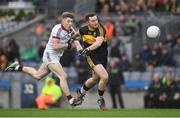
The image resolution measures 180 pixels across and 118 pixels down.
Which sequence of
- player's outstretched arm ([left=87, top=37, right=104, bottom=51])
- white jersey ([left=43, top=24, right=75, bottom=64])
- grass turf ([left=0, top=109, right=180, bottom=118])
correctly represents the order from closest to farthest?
1. grass turf ([left=0, top=109, right=180, bottom=118])
2. player's outstretched arm ([left=87, top=37, right=104, bottom=51])
3. white jersey ([left=43, top=24, right=75, bottom=64])

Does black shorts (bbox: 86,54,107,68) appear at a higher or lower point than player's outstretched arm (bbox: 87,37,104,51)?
lower

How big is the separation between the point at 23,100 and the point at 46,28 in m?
4.88

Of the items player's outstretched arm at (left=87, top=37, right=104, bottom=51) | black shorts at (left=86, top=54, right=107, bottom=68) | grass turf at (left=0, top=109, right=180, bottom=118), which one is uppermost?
player's outstretched arm at (left=87, top=37, right=104, bottom=51)

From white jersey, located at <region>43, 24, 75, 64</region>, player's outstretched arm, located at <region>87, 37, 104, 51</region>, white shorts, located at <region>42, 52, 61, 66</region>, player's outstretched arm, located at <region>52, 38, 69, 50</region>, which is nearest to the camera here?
player's outstretched arm, located at <region>87, 37, 104, 51</region>

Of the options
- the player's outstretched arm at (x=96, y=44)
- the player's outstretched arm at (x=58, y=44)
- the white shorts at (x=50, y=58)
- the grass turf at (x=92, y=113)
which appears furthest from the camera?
the white shorts at (x=50, y=58)

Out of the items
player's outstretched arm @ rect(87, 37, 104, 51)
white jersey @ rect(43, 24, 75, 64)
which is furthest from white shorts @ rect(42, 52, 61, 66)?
player's outstretched arm @ rect(87, 37, 104, 51)

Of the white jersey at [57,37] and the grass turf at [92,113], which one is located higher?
the white jersey at [57,37]

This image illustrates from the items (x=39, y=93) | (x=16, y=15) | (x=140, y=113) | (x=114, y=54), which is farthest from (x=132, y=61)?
(x=140, y=113)

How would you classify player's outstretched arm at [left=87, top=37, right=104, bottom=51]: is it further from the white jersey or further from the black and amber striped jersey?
the white jersey

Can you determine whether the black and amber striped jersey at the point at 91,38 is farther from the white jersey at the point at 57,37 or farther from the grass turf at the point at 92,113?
the grass turf at the point at 92,113

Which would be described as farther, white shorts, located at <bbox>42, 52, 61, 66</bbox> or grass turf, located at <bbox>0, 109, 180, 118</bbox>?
white shorts, located at <bbox>42, 52, 61, 66</bbox>

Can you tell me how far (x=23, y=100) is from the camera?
29.4m

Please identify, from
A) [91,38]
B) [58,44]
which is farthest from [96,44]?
→ [58,44]

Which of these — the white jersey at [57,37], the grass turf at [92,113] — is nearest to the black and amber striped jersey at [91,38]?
the white jersey at [57,37]
